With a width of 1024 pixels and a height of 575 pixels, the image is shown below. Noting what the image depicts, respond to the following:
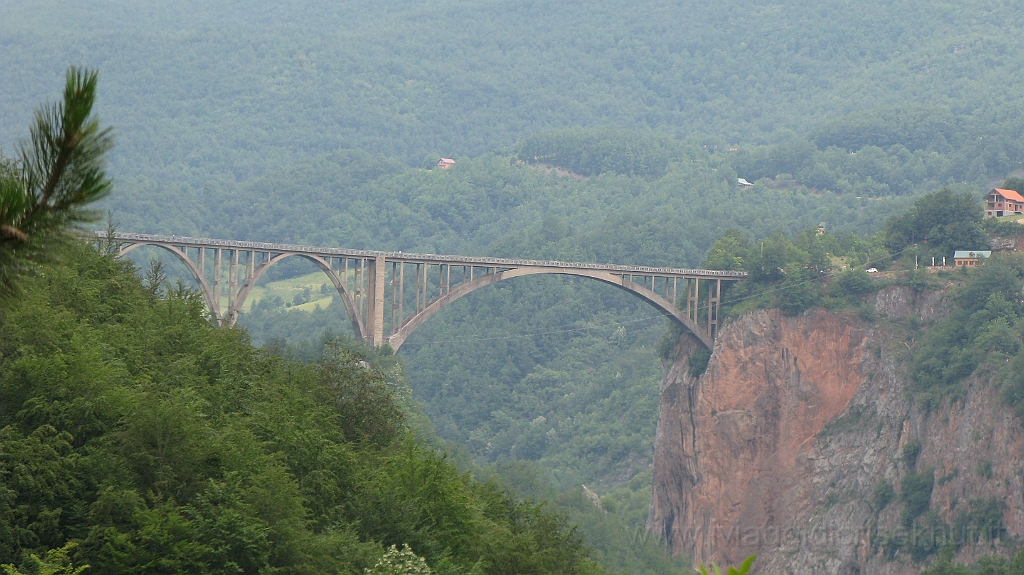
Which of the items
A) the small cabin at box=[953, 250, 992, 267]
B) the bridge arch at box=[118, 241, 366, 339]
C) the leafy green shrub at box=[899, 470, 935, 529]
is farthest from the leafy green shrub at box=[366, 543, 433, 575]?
the small cabin at box=[953, 250, 992, 267]

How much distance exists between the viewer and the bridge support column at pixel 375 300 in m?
69.0

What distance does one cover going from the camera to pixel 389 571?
1009 inches

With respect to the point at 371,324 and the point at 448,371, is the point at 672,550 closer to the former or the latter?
the point at 371,324

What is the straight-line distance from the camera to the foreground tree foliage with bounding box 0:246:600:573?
25594mm

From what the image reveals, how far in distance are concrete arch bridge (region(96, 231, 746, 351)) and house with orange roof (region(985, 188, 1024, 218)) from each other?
45.2 ft

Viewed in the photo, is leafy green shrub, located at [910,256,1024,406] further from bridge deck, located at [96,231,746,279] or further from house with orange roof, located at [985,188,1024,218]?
bridge deck, located at [96,231,746,279]

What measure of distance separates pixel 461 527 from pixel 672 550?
5161cm

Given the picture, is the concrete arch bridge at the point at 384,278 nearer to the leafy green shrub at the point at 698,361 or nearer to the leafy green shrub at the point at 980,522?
the leafy green shrub at the point at 698,361

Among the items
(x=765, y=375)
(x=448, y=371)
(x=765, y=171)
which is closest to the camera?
(x=765, y=375)

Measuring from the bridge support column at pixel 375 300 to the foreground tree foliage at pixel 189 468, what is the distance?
1163 inches

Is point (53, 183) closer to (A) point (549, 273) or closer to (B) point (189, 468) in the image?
(B) point (189, 468)

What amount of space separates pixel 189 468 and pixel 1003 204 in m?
64.1

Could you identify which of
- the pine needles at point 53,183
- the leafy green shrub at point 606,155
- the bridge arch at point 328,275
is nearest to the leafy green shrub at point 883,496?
the bridge arch at point 328,275

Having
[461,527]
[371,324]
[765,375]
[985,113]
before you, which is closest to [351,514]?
[461,527]
